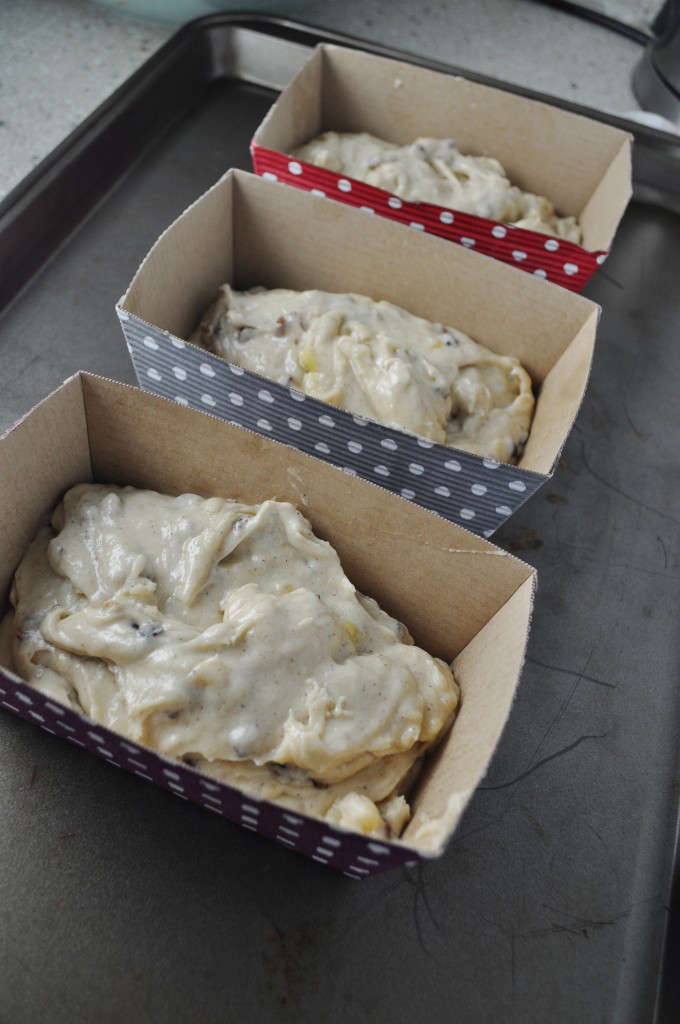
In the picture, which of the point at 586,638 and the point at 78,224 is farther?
the point at 78,224

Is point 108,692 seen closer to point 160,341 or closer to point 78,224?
point 160,341

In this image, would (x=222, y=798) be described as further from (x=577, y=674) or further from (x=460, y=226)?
(x=460, y=226)

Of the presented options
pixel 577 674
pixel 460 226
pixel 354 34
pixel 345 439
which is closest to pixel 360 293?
pixel 460 226

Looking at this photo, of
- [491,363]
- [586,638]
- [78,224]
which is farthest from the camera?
[78,224]

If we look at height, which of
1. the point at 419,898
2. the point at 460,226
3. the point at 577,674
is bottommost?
the point at 419,898

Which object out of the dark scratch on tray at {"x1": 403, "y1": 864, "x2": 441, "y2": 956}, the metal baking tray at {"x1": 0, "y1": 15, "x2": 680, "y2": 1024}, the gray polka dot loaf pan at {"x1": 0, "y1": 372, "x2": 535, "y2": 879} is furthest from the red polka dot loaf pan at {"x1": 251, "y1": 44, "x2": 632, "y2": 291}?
the dark scratch on tray at {"x1": 403, "y1": 864, "x2": 441, "y2": 956}

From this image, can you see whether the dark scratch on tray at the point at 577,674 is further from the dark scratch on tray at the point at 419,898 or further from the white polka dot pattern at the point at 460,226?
the white polka dot pattern at the point at 460,226

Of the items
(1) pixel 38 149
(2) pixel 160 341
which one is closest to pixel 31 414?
(2) pixel 160 341
